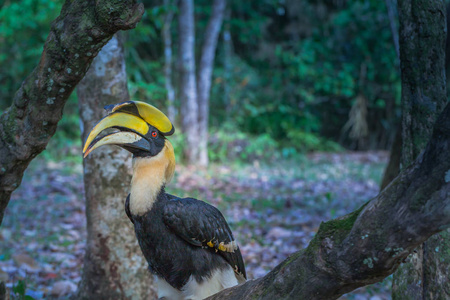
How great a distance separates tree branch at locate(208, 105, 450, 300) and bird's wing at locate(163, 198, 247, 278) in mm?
935

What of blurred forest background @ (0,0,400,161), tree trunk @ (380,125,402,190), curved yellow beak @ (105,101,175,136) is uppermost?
blurred forest background @ (0,0,400,161)

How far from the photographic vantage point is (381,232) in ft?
5.16

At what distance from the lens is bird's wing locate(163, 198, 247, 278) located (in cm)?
264

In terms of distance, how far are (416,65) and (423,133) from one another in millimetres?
431

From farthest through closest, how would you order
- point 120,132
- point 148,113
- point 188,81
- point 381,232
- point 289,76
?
point 289,76, point 188,81, point 148,113, point 120,132, point 381,232

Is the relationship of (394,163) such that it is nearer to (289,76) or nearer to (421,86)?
(421,86)

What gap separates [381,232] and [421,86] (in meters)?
1.45

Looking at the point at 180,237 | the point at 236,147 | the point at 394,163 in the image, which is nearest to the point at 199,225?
the point at 180,237

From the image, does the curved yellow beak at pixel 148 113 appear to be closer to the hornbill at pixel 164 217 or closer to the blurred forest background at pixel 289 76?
the hornbill at pixel 164 217

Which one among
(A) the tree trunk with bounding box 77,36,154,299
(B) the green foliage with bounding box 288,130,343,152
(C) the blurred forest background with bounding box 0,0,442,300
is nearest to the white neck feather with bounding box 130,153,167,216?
(A) the tree trunk with bounding box 77,36,154,299

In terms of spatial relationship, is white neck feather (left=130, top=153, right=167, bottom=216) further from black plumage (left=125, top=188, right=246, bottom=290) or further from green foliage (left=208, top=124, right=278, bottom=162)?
green foliage (left=208, top=124, right=278, bottom=162)

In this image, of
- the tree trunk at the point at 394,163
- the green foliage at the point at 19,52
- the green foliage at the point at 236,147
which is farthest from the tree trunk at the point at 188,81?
the tree trunk at the point at 394,163

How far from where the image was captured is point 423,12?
2.64m

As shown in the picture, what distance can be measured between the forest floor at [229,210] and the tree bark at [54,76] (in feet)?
4.30
